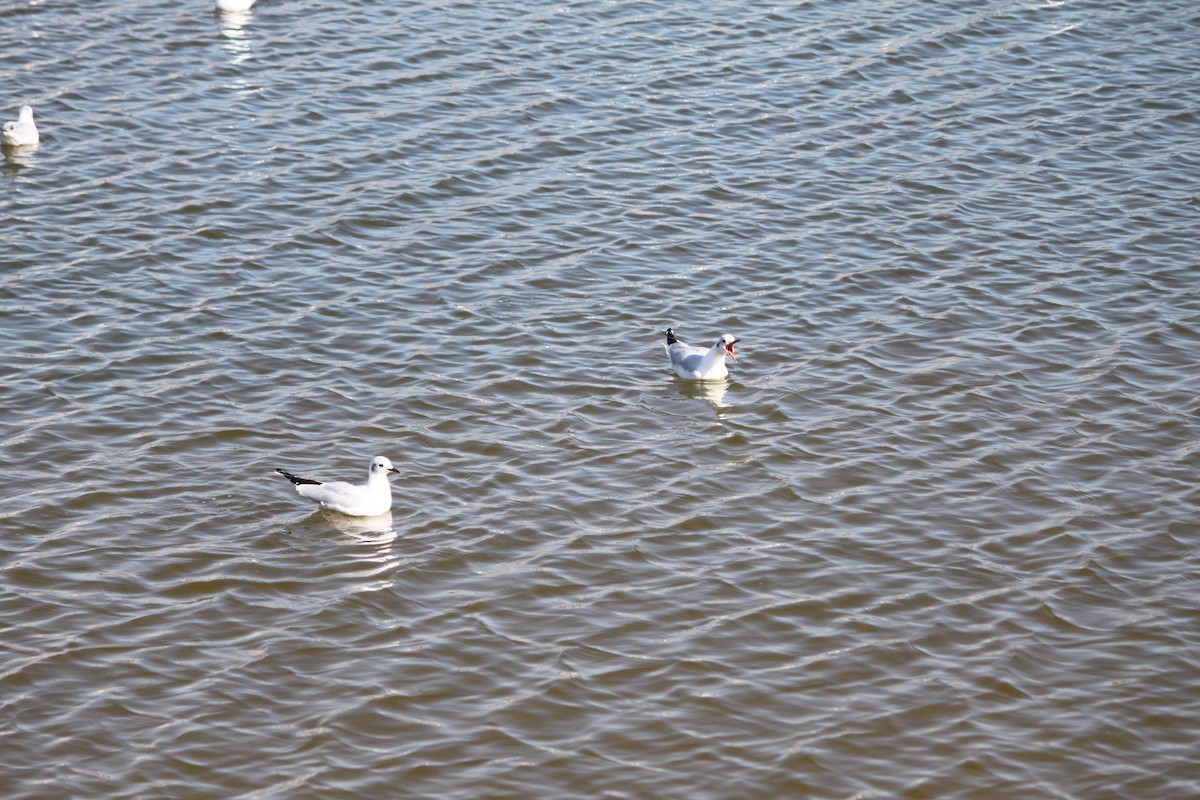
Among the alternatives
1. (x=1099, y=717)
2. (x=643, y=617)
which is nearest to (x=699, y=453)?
(x=643, y=617)

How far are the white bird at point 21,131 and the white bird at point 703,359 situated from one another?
9.11 meters

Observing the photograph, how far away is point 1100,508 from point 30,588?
857cm

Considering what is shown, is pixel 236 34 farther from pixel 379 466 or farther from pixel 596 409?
pixel 379 466

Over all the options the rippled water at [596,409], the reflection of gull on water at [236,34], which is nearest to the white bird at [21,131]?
the rippled water at [596,409]

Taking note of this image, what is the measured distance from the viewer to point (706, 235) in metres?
16.6

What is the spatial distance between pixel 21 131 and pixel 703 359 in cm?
952

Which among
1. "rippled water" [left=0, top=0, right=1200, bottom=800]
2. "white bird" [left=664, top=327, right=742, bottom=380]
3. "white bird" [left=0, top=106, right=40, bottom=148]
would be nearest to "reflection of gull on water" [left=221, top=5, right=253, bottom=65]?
"rippled water" [left=0, top=0, right=1200, bottom=800]

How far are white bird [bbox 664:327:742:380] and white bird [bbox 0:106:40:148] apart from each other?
9.11 m

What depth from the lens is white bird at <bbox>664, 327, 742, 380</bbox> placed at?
13.6 m

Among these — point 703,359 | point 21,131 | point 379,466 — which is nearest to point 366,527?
point 379,466

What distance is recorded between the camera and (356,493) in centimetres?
1130

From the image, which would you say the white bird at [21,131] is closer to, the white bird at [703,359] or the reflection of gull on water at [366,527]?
the reflection of gull on water at [366,527]

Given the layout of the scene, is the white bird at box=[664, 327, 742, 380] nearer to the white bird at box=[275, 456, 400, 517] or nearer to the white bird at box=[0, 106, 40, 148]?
the white bird at box=[275, 456, 400, 517]

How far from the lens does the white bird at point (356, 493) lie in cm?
1132
